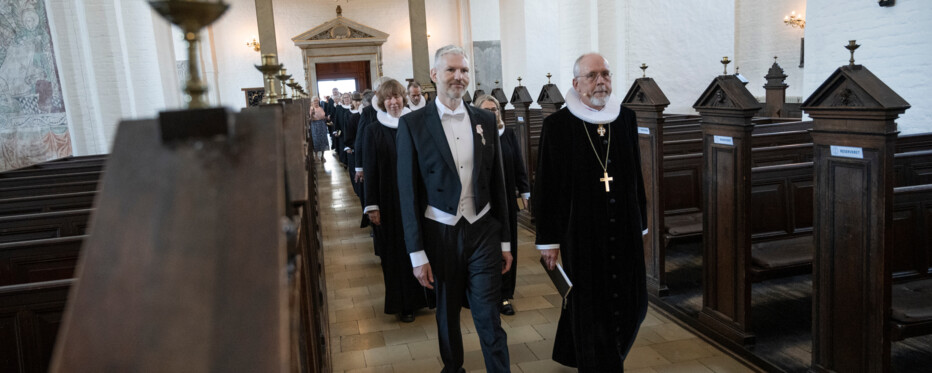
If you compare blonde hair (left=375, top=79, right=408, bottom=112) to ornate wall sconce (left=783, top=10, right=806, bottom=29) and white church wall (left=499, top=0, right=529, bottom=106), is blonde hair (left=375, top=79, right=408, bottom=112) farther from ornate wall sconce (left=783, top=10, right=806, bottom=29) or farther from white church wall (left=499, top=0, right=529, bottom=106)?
white church wall (left=499, top=0, right=529, bottom=106)

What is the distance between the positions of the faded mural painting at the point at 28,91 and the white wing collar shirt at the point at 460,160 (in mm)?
6326

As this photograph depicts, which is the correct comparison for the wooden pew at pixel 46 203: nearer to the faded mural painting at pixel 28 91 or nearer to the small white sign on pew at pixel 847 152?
the faded mural painting at pixel 28 91

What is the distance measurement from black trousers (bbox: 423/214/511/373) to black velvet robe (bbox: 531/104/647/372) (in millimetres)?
291

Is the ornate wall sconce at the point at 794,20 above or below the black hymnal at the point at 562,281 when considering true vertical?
above

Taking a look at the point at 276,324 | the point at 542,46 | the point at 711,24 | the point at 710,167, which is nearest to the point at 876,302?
the point at 710,167

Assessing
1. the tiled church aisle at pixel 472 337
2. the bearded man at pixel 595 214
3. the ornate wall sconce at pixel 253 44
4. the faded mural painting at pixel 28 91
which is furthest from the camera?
the ornate wall sconce at pixel 253 44

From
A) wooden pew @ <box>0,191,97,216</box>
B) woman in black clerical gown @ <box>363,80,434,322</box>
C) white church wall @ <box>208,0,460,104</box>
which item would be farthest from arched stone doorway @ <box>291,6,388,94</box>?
woman in black clerical gown @ <box>363,80,434,322</box>

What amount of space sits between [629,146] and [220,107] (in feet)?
8.15

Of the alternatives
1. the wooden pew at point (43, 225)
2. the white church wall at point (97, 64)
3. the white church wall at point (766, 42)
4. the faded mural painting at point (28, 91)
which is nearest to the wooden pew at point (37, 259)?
the wooden pew at point (43, 225)

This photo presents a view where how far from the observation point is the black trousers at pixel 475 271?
2.88 meters

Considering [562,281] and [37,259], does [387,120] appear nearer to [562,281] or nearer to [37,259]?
[562,281]

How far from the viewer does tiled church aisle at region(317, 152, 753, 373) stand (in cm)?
357

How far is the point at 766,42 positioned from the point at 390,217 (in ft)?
41.2

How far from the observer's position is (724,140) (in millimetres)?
3705
